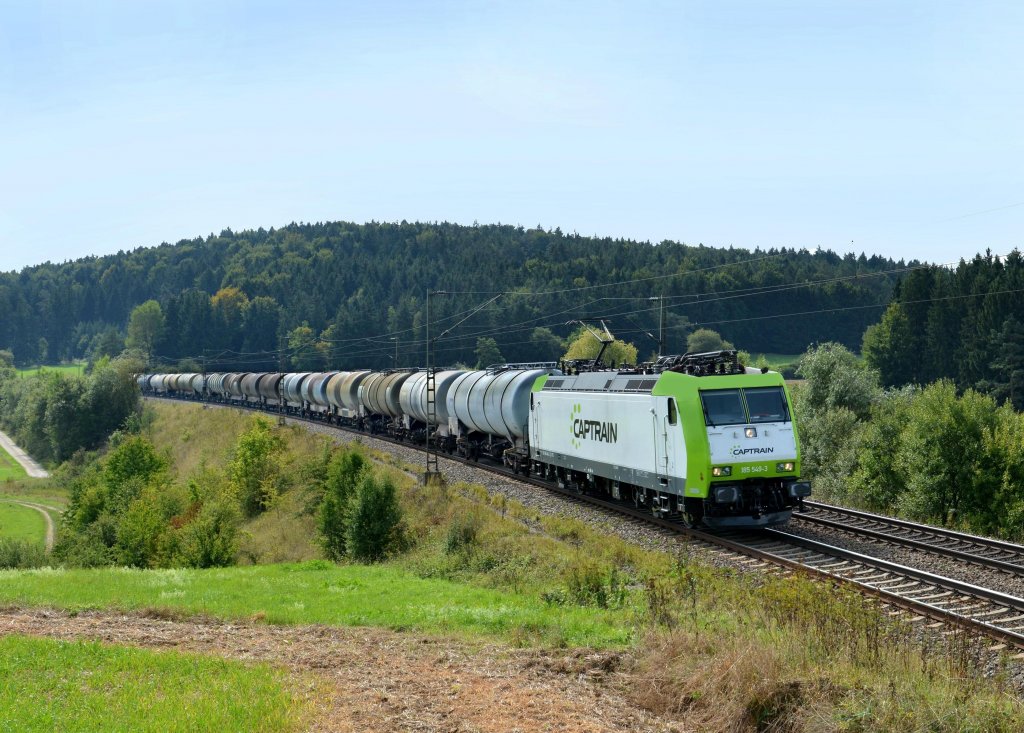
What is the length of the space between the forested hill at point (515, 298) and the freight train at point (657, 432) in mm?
41995

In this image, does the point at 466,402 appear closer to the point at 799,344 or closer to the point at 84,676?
the point at 84,676

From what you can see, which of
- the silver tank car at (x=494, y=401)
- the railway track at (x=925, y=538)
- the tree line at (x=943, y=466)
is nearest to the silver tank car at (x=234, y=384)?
the silver tank car at (x=494, y=401)

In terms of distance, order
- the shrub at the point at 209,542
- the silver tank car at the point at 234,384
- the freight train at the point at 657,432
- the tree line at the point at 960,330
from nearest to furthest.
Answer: the freight train at the point at 657,432
the shrub at the point at 209,542
the tree line at the point at 960,330
the silver tank car at the point at 234,384

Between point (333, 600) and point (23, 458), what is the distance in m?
111

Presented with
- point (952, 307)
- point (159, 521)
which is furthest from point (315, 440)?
point (952, 307)

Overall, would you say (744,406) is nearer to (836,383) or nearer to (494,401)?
(494,401)

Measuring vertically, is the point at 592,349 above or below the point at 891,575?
above

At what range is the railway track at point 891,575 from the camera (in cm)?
1284

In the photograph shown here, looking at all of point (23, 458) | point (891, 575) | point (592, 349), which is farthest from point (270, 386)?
point (891, 575)

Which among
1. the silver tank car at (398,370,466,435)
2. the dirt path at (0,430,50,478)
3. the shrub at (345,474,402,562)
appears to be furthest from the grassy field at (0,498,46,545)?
the shrub at (345,474,402,562)

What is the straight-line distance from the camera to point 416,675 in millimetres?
10406

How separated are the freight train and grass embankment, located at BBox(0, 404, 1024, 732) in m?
2.12

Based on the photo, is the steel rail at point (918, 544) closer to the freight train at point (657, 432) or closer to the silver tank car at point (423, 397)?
the freight train at point (657, 432)

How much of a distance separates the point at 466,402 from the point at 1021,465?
20.7 metres
